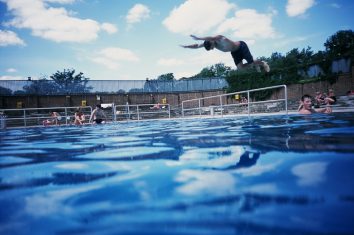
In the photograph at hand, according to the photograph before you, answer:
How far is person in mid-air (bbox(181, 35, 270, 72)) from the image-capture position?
5.75 meters

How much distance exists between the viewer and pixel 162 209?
104 centimetres

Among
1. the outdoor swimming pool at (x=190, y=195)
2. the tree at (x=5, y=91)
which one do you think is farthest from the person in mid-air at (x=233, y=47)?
the tree at (x=5, y=91)

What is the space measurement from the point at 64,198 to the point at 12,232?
0.32m

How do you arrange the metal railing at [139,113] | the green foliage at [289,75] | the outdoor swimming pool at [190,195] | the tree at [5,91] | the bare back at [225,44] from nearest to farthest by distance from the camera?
the outdoor swimming pool at [190,195], the bare back at [225,44], the metal railing at [139,113], the tree at [5,91], the green foliage at [289,75]

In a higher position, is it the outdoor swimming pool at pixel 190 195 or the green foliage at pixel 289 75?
the green foliage at pixel 289 75

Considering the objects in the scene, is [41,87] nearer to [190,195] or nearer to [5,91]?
[5,91]

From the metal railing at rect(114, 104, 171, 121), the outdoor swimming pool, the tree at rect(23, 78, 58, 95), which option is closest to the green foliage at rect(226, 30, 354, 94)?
the metal railing at rect(114, 104, 171, 121)

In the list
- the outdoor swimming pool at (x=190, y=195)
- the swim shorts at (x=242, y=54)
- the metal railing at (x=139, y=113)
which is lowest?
the outdoor swimming pool at (x=190, y=195)

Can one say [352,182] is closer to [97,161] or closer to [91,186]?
[91,186]

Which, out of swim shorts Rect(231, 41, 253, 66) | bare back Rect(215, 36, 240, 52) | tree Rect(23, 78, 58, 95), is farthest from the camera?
tree Rect(23, 78, 58, 95)

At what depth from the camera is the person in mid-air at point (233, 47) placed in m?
5.75

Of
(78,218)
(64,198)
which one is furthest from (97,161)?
(78,218)

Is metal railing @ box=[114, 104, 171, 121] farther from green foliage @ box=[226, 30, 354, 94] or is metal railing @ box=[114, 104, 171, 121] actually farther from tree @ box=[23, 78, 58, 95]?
green foliage @ box=[226, 30, 354, 94]

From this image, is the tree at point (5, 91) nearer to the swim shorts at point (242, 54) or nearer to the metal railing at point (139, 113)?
the metal railing at point (139, 113)
